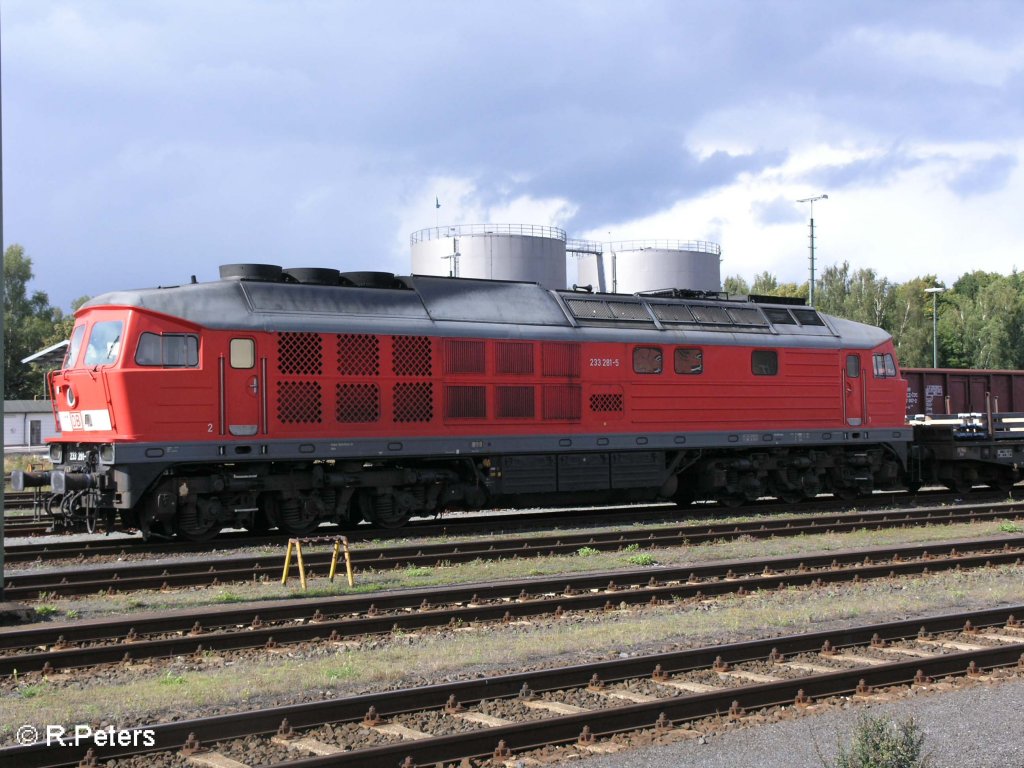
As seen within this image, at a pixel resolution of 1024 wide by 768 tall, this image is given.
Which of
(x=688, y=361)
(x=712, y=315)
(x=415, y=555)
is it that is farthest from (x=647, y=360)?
(x=415, y=555)

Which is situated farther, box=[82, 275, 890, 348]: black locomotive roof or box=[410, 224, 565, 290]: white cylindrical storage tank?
box=[410, 224, 565, 290]: white cylindrical storage tank

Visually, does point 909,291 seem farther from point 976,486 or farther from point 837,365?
point 837,365

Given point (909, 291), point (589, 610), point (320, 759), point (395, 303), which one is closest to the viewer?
point (320, 759)

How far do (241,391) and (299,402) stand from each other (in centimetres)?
102

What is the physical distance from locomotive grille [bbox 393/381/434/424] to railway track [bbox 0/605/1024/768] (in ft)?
33.9

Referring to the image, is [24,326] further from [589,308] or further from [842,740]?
[842,740]

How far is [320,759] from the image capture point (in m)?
6.42

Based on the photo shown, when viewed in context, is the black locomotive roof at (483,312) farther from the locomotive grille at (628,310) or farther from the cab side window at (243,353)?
the cab side window at (243,353)

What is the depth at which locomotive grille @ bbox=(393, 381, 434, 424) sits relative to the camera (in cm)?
1884

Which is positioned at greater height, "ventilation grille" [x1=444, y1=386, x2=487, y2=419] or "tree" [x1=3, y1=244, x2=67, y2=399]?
"tree" [x1=3, y1=244, x2=67, y2=399]

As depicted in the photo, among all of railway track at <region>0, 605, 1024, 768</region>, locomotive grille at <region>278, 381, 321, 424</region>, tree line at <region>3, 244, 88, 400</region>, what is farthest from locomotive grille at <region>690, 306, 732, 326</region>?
tree line at <region>3, 244, 88, 400</region>

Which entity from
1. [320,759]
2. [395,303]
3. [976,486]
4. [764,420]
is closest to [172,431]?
[395,303]

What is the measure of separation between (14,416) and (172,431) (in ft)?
167

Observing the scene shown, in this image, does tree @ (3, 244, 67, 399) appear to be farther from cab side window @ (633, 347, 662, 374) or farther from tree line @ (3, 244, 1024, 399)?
cab side window @ (633, 347, 662, 374)
